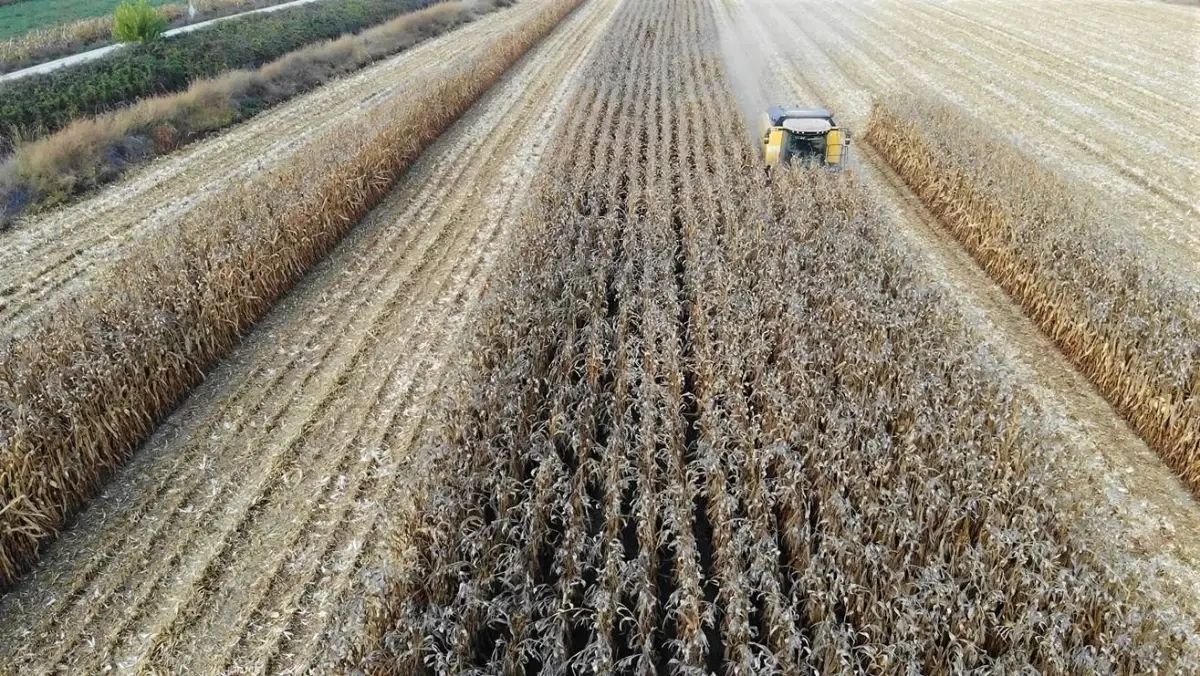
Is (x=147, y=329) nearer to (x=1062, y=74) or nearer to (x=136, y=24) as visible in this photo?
(x=136, y=24)

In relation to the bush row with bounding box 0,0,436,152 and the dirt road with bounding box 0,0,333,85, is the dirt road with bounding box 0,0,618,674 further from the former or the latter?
the dirt road with bounding box 0,0,333,85

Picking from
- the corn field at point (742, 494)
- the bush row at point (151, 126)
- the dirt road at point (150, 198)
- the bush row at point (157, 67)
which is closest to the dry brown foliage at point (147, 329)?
the dirt road at point (150, 198)

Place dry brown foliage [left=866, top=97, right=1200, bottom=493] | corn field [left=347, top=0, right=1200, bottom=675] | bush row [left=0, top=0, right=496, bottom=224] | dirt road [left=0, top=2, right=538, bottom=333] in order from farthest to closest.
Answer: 1. bush row [left=0, top=0, right=496, bottom=224]
2. dirt road [left=0, top=2, right=538, bottom=333]
3. dry brown foliage [left=866, top=97, right=1200, bottom=493]
4. corn field [left=347, top=0, right=1200, bottom=675]

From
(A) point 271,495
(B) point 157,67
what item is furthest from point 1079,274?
(B) point 157,67

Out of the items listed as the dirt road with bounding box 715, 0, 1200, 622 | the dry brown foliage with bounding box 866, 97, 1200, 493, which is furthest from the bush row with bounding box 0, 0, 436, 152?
the dry brown foliage with bounding box 866, 97, 1200, 493

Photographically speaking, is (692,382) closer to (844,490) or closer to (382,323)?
(844,490)
